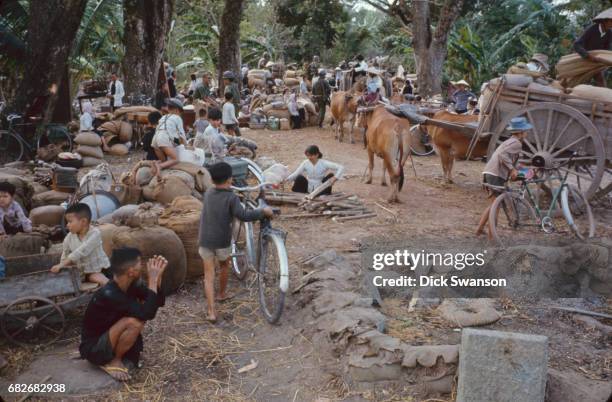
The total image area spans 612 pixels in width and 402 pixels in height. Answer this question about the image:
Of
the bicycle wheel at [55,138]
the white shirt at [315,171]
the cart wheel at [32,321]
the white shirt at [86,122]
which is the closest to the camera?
the cart wheel at [32,321]

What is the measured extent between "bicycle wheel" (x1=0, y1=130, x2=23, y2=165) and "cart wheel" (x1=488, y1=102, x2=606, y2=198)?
398 inches

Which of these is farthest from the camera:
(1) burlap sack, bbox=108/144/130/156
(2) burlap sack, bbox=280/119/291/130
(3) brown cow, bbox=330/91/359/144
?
(2) burlap sack, bbox=280/119/291/130

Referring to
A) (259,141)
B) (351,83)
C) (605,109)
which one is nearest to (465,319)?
(605,109)

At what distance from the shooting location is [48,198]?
7.67 meters

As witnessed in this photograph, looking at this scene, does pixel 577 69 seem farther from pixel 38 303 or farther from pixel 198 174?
pixel 38 303

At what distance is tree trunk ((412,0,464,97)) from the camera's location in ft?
57.7

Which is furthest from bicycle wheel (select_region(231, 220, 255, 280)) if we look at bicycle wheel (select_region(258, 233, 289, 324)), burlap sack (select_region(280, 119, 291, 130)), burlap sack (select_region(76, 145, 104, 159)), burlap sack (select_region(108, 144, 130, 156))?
burlap sack (select_region(280, 119, 291, 130))

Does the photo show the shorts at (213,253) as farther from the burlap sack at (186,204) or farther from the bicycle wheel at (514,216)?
the bicycle wheel at (514,216)

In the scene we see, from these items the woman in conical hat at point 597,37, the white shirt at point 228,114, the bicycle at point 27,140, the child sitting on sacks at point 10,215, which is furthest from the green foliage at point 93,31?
the woman in conical hat at point 597,37

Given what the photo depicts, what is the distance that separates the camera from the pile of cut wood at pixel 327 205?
8.48m

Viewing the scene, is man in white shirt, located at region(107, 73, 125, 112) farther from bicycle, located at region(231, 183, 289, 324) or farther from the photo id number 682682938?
the photo id number 682682938

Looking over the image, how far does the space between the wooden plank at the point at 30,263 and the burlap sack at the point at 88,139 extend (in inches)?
288

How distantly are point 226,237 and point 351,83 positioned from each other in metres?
15.1

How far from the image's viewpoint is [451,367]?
4102mm
